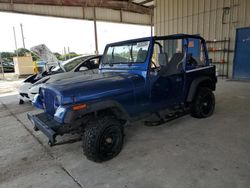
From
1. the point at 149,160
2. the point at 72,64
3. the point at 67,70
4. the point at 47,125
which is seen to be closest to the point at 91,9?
the point at 72,64

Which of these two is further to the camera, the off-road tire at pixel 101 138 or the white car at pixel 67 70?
the white car at pixel 67 70

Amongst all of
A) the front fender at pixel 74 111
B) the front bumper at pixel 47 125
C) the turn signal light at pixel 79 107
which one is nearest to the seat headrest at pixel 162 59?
the front fender at pixel 74 111

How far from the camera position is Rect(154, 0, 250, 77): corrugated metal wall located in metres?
7.59

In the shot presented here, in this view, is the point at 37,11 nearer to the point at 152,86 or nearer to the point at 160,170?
the point at 152,86

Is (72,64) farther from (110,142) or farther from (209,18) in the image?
(209,18)

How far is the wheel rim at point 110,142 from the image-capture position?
2357 millimetres

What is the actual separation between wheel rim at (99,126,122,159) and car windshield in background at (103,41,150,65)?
1.10 metres

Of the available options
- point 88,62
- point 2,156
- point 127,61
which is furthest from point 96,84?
point 88,62

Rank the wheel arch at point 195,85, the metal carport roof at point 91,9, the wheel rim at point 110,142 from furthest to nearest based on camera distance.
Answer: the metal carport roof at point 91,9
the wheel arch at point 195,85
the wheel rim at point 110,142

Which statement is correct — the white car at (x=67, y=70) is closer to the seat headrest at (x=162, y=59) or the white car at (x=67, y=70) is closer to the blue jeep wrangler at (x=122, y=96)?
the blue jeep wrangler at (x=122, y=96)

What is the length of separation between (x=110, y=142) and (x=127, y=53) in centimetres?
144

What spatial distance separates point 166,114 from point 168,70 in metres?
0.74

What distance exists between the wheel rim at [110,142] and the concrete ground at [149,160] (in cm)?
11

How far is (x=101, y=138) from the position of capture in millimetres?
2318
